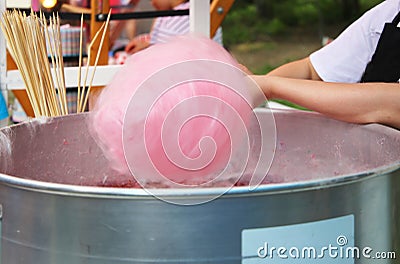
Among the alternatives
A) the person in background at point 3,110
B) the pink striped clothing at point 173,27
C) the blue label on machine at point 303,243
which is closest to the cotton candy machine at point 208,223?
the blue label on machine at point 303,243

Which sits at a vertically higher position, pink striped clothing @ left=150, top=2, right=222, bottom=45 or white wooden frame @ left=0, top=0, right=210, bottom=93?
pink striped clothing @ left=150, top=2, right=222, bottom=45

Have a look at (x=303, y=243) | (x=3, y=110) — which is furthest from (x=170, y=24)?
(x=303, y=243)

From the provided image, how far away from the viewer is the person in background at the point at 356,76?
144cm

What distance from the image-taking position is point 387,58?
1.78 meters

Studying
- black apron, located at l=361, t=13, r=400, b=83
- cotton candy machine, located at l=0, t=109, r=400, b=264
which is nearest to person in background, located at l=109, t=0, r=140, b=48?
black apron, located at l=361, t=13, r=400, b=83

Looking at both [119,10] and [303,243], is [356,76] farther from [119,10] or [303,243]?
[119,10]

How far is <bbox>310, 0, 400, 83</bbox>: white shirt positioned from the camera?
1.89 metres

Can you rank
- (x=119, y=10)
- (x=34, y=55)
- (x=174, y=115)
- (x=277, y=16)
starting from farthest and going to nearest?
1. (x=277, y=16)
2. (x=119, y=10)
3. (x=34, y=55)
4. (x=174, y=115)

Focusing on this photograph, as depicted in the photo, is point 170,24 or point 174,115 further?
point 170,24

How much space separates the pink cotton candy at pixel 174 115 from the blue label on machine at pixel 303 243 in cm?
21

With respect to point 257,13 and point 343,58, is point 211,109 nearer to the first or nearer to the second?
point 343,58

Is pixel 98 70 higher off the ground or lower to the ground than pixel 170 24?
lower

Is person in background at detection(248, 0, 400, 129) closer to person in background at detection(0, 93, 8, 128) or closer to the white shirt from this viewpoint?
the white shirt

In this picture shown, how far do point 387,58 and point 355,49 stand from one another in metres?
0.17
